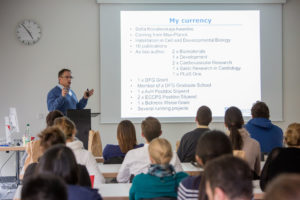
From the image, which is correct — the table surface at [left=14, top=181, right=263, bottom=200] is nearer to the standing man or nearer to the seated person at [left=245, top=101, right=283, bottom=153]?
the seated person at [left=245, top=101, right=283, bottom=153]

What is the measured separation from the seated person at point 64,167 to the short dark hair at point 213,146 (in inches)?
24.7

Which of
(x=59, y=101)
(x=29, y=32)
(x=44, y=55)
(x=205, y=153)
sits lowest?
(x=205, y=153)

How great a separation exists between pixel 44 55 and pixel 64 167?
489 centimetres

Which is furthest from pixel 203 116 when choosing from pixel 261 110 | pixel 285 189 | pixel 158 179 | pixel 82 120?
pixel 285 189

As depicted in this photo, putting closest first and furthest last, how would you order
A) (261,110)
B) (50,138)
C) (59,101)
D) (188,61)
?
(50,138) < (261,110) < (59,101) < (188,61)

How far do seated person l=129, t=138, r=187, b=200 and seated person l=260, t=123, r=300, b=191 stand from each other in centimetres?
82

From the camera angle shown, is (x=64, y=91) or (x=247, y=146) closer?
(x=247, y=146)

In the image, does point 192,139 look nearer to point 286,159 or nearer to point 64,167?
point 286,159

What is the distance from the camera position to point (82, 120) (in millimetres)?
4789

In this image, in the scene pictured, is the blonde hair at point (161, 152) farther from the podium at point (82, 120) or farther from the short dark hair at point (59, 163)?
the podium at point (82, 120)

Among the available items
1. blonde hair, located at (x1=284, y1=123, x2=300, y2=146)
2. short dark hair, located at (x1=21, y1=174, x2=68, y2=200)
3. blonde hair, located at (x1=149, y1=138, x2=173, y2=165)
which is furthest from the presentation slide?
short dark hair, located at (x1=21, y1=174, x2=68, y2=200)

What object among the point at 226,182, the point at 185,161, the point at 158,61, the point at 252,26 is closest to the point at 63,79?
the point at 158,61

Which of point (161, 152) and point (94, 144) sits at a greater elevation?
point (161, 152)

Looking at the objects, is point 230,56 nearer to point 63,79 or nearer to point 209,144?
point 63,79
